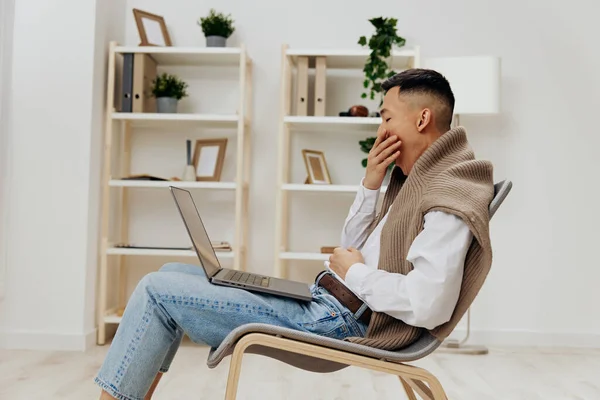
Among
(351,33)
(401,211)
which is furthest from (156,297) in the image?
(351,33)

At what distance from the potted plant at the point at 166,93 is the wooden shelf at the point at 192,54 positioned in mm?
123

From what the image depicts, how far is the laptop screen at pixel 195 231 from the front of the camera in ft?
5.16

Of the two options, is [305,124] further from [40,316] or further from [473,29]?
[40,316]

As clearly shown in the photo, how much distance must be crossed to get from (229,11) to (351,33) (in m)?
0.71

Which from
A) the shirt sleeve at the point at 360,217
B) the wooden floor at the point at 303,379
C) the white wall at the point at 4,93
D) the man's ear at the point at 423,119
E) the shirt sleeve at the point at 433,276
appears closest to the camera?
the shirt sleeve at the point at 433,276

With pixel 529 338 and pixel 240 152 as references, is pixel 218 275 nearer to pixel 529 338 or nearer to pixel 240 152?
pixel 240 152

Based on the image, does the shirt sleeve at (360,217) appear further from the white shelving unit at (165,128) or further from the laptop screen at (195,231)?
the white shelving unit at (165,128)

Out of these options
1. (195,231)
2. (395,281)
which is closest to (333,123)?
(195,231)

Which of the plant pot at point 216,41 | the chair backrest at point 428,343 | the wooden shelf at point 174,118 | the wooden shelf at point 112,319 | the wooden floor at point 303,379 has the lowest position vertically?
the wooden floor at point 303,379

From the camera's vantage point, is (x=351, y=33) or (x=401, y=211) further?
(x=351, y=33)

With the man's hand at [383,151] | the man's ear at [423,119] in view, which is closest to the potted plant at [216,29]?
the man's hand at [383,151]

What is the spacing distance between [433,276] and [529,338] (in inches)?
104

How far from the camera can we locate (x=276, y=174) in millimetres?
3811

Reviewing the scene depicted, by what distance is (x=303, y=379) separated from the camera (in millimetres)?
2791
